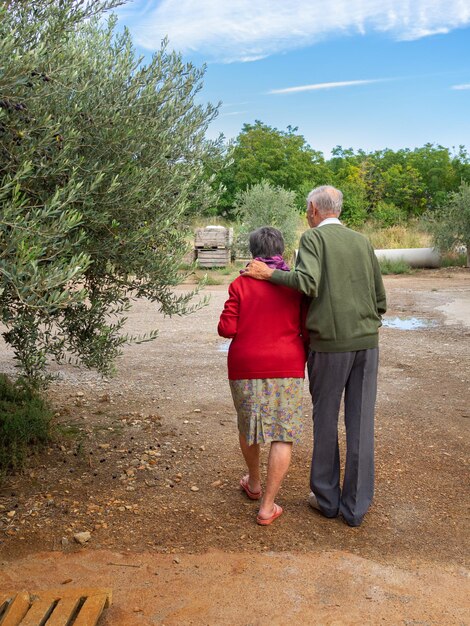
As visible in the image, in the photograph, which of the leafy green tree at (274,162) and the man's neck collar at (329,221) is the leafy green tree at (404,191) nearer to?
the leafy green tree at (274,162)

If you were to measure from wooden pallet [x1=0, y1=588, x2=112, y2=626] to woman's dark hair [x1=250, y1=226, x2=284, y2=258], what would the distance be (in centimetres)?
223

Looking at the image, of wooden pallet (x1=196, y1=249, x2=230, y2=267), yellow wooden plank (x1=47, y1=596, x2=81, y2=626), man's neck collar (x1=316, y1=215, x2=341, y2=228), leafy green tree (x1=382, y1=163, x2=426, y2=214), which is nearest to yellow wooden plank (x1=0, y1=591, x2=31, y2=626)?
yellow wooden plank (x1=47, y1=596, x2=81, y2=626)

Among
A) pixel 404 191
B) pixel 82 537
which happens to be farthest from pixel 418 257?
pixel 404 191

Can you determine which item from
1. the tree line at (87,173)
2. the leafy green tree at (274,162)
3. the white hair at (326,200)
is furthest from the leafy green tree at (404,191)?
the white hair at (326,200)

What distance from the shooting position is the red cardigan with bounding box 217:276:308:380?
4438 mm

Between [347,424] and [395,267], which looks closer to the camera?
[347,424]

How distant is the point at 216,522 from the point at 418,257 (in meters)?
21.7

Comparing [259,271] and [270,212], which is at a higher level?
[270,212]

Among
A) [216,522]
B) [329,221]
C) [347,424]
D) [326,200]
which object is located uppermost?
[326,200]

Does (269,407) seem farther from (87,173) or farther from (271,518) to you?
(87,173)

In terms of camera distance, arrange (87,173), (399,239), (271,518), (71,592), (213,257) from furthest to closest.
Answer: (399,239) < (213,257) < (271,518) < (87,173) < (71,592)

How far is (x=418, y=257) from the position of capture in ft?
82.7

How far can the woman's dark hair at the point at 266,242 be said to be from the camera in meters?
4.51

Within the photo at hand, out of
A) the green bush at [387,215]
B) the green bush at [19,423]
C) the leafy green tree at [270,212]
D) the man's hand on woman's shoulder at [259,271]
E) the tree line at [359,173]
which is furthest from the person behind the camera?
the tree line at [359,173]
